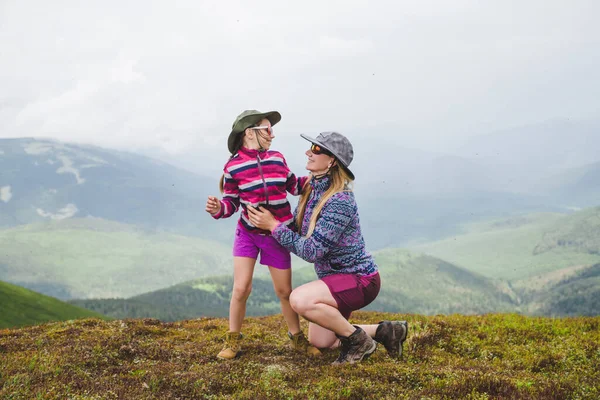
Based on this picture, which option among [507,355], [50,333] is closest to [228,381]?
[507,355]

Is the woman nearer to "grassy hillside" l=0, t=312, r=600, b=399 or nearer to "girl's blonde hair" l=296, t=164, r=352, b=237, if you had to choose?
"girl's blonde hair" l=296, t=164, r=352, b=237

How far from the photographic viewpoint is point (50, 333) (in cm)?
1237

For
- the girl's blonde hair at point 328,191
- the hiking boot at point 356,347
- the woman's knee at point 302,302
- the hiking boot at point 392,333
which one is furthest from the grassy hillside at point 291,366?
the girl's blonde hair at point 328,191

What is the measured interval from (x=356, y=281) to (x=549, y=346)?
494cm

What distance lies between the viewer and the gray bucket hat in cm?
867

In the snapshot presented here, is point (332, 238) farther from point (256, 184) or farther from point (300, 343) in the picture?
point (300, 343)

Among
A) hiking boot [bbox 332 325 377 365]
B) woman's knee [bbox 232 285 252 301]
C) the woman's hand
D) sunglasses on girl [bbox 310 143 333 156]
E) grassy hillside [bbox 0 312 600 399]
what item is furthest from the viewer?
woman's knee [bbox 232 285 252 301]

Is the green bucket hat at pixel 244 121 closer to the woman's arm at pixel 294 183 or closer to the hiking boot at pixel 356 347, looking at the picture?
the woman's arm at pixel 294 183

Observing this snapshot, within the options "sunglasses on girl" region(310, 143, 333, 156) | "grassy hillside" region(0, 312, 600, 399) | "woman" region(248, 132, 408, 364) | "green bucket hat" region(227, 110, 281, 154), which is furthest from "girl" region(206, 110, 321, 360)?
"grassy hillside" region(0, 312, 600, 399)

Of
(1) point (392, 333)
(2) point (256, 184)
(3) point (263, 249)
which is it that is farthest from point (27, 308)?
(1) point (392, 333)

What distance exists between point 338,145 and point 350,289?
8.13 ft

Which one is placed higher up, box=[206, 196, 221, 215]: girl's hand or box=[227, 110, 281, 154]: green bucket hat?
box=[227, 110, 281, 154]: green bucket hat

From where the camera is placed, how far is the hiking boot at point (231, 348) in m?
9.66

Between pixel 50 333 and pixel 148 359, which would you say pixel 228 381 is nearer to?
pixel 148 359
